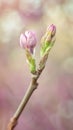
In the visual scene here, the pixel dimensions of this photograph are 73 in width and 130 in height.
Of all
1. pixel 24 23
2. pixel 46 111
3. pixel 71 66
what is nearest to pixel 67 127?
pixel 46 111

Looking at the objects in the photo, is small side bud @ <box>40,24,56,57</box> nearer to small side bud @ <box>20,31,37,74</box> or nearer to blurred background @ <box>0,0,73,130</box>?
small side bud @ <box>20,31,37,74</box>

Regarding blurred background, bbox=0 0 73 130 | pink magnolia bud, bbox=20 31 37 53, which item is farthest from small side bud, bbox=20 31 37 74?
blurred background, bbox=0 0 73 130

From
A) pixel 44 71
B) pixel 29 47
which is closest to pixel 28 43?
pixel 29 47

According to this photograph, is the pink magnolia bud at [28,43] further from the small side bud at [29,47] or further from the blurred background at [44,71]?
the blurred background at [44,71]

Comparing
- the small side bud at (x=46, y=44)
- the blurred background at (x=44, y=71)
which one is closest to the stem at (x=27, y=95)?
the small side bud at (x=46, y=44)

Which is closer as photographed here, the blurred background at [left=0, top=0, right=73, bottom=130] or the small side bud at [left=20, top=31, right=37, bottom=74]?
the small side bud at [left=20, top=31, right=37, bottom=74]

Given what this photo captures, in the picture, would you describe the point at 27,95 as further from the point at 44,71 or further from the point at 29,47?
the point at 44,71

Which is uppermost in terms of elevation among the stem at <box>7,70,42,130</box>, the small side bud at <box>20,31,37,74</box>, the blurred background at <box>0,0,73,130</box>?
the small side bud at <box>20,31,37,74</box>

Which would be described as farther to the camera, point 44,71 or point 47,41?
point 44,71

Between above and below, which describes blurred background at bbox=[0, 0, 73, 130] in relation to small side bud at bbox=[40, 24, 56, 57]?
below
